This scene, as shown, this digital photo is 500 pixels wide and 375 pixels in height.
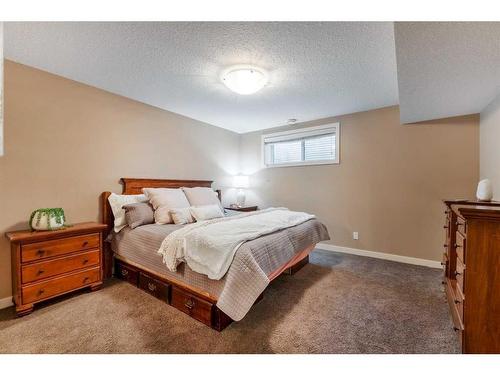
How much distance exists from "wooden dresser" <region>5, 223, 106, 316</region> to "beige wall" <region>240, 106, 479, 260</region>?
3186 millimetres

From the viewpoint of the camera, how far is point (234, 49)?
187 cm

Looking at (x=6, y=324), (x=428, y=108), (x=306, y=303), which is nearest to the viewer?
(x=6, y=324)

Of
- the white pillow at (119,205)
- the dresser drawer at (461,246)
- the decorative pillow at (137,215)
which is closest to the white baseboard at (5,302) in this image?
the white pillow at (119,205)

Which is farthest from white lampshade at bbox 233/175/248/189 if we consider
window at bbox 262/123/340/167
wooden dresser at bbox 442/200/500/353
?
wooden dresser at bbox 442/200/500/353

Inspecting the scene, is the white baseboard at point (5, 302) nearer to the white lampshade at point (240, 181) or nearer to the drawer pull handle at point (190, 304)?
the drawer pull handle at point (190, 304)

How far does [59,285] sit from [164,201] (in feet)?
4.12

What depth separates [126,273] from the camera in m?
2.56

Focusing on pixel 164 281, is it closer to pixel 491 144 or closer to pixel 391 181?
pixel 391 181

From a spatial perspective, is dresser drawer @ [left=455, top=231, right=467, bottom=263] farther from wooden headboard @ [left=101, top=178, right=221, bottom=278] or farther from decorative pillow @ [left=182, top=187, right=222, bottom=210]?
wooden headboard @ [left=101, top=178, right=221, bottom=278]

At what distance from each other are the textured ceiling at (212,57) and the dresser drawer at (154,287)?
2143 mm

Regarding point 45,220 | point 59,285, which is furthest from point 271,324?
point 45,220
